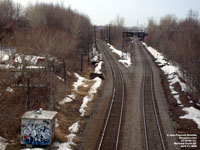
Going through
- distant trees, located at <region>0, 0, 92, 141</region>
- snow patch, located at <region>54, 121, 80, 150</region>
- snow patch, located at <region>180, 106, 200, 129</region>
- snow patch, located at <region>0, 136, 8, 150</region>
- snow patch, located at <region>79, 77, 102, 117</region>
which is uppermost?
distant trees, located at <region>0, 0, 92, 141</region>

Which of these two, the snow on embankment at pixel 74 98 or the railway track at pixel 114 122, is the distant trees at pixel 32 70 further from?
the railway track at pixel 114 122

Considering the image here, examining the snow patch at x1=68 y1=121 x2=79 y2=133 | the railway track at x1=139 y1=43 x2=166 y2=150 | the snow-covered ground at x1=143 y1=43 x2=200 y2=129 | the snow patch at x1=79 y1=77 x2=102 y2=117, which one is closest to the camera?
the railway track at x1=139 y1=43 x2=166 y2=150

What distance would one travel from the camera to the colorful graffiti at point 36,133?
11641mm

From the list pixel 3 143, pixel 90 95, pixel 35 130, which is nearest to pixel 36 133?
pixel 35 130

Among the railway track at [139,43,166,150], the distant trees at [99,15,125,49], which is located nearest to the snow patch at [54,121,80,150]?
the railway track at [139,43,166,150]

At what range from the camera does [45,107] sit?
17.5 m

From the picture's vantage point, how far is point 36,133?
1166cm

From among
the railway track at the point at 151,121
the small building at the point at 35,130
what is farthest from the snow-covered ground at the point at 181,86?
the small building at the point at 35,130

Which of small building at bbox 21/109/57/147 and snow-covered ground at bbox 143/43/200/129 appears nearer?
small building at bbox 21/109/57/147

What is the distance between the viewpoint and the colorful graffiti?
38.2 feet

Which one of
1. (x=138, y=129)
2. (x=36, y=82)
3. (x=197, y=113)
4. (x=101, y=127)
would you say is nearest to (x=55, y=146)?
(x=101, y=127)

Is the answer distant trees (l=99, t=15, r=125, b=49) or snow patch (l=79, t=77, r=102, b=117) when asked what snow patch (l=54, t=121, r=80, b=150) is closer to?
snow patch (l=79, t=77, r=102, b=117)

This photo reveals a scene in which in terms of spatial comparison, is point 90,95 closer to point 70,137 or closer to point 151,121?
point 151,121

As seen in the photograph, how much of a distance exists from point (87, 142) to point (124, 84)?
13747mm
